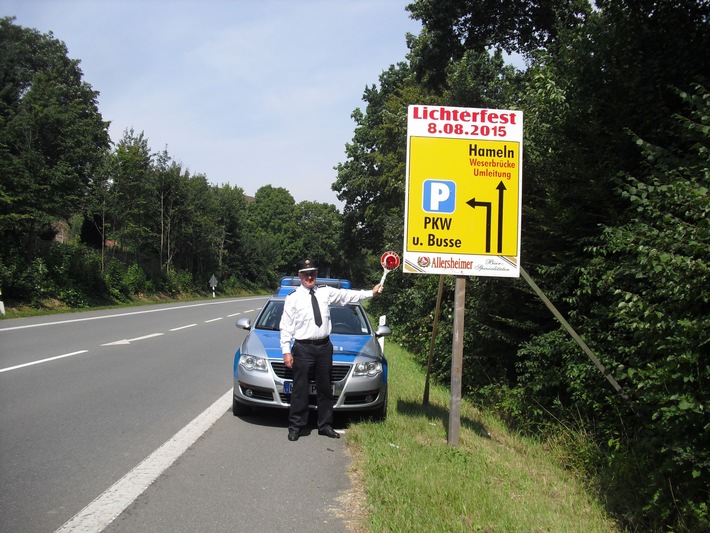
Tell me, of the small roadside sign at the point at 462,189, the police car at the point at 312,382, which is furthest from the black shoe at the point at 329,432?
the small roadside sign at the point at 462,189

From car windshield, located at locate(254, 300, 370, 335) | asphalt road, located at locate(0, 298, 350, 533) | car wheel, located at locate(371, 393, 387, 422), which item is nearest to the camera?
asphalt road, located at locate(0, 298, 350, 533)

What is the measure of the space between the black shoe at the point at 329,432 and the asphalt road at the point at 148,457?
92mm

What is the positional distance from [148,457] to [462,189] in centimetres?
398

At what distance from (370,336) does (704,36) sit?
503 cm

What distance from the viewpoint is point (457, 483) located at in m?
4.61

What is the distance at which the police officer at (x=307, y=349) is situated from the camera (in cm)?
622

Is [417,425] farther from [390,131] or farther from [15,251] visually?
[15,251]

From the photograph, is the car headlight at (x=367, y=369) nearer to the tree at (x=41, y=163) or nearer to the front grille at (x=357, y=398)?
the front grille at (x=357, y=398)

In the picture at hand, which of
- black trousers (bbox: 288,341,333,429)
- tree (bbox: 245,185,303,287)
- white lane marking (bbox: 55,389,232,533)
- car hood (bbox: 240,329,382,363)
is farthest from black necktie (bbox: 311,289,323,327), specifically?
tree (bbox: 245,185,303,287)

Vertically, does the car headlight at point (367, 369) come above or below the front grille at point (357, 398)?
above

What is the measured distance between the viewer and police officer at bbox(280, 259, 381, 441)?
20.4ft

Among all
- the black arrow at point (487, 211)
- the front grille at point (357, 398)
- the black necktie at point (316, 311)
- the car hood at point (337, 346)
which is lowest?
the front grille at point (357, 398)

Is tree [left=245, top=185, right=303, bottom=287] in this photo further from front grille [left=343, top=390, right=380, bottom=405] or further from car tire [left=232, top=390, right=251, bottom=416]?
front grille [left=343, top=390, right=380, bottom=405]

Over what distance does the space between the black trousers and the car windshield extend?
1417 mm
